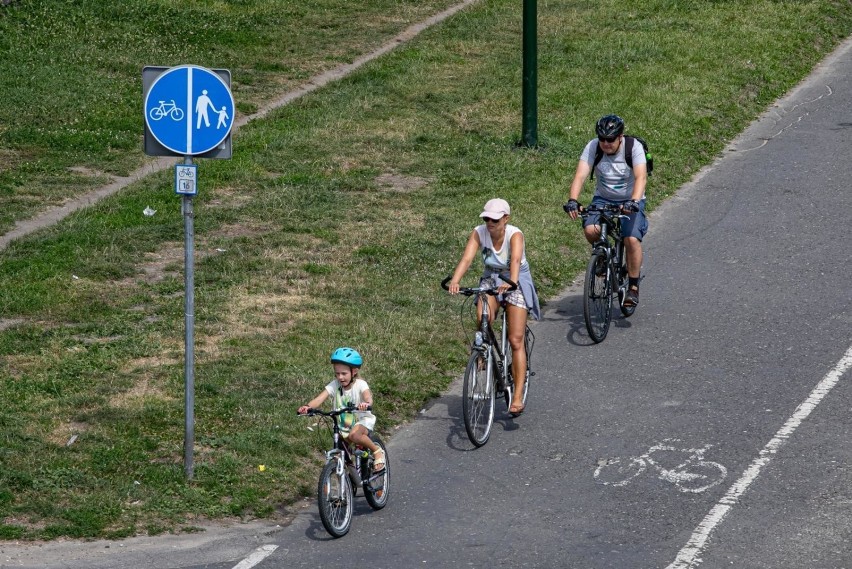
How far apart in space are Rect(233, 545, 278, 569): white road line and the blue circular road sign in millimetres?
2663

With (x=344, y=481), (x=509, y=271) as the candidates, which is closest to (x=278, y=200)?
(x=509, y=271)

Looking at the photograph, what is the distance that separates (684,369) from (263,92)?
1090 centimetres

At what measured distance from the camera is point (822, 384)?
10828mm

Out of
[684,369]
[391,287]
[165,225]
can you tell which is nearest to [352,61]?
[165,225]

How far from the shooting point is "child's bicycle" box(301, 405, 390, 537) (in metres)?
8.32

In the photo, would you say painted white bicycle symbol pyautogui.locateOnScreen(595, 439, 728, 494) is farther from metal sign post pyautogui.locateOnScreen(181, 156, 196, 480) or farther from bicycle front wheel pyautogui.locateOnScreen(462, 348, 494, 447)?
metal sign post pyautogui.locateOnScreen(181, 156, 196, 480)

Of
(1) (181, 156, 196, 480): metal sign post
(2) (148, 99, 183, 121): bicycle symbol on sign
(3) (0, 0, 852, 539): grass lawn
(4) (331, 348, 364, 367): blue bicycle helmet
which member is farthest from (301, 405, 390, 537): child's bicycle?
(2) (148, 99, 183, 121): bicycle symbol on sign

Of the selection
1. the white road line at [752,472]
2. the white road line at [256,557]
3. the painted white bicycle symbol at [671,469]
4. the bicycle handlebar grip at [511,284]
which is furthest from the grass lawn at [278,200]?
the white road line at [752,472]

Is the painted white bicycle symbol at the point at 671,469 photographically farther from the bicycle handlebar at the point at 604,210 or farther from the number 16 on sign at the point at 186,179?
the number 16 on sign at the point at 186,179

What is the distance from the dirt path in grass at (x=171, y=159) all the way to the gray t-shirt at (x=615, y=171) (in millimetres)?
6336

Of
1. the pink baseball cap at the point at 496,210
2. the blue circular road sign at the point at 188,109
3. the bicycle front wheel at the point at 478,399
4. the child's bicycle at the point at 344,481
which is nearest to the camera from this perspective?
the child's bicycle at the point at 344,481

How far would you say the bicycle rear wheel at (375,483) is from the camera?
8766mm

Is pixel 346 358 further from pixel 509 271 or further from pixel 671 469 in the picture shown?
pixel 671 469

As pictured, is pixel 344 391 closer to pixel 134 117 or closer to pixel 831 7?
pixel 134 117
